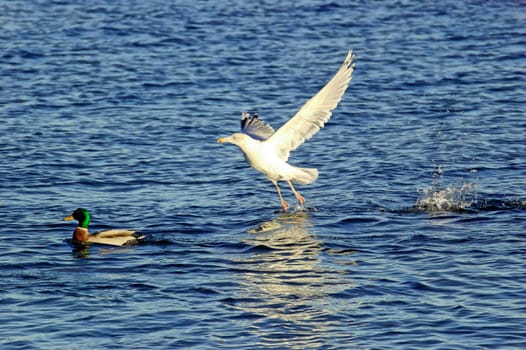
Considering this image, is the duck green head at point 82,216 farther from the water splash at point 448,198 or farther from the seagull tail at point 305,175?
the water splash at point 448,198

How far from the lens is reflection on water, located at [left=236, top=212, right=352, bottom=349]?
423 inches

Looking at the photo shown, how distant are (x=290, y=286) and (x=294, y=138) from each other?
4.06 m

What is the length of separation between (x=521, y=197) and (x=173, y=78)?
1052 centimetres

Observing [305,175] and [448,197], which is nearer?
[305,175]

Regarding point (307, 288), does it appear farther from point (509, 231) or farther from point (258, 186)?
point (258, 186)

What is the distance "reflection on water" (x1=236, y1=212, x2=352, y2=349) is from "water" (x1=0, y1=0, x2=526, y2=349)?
34 millimetres

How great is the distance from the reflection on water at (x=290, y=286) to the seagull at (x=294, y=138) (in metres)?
0.88

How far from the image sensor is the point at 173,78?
24406 mm

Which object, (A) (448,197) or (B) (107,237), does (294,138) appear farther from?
(B) (107,237)

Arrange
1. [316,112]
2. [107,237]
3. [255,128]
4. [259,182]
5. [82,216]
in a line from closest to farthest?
1. [107,237]
2. [82,216]
3. [316,112]
4. [255,128]
5. [259,182]

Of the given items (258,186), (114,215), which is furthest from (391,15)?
(114,215)

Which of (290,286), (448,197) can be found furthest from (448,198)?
(290,286)

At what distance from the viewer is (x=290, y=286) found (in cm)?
1213

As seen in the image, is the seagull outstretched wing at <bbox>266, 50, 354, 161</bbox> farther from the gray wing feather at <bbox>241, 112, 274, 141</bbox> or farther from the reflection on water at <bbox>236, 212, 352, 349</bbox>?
the reflection on water at <bbox>236, 212, 352, 349</bbox>
